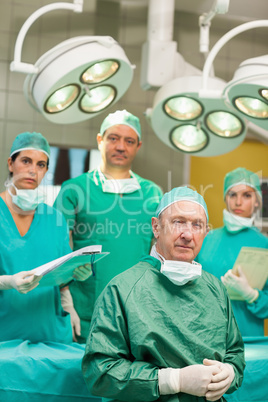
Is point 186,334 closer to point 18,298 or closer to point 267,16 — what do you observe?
point 18,298

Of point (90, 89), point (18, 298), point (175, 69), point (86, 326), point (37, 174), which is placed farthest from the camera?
point (175, 69)

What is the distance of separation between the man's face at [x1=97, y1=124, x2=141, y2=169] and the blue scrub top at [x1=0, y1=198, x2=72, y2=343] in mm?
633

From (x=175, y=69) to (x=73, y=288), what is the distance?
1264mm

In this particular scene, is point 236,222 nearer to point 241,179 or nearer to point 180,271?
point 241,179

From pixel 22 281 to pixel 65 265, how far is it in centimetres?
15

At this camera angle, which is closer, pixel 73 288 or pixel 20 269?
pixel 20 269

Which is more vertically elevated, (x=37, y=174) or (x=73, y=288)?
(x=37, y=174)

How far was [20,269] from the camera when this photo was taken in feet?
6.44

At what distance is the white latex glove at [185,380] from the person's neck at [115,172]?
1369 millimetres

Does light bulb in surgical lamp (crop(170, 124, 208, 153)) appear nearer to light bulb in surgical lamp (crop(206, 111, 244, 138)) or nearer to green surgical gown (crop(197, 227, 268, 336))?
light bulb in surgical lamp (crop(206, 111, 244, 138))

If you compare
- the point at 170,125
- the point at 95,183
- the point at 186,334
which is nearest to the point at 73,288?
the point at 95,183

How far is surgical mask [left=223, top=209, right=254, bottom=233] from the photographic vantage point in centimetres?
274

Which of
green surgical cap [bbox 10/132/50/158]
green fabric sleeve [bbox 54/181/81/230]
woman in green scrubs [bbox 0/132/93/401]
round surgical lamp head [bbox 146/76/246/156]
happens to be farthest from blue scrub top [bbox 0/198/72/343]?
round surgical lamp head [bbox 146/76/246/156]

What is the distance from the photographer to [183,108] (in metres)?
2.50
